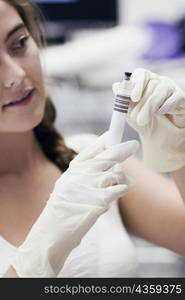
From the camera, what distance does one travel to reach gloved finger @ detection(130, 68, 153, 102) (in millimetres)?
898

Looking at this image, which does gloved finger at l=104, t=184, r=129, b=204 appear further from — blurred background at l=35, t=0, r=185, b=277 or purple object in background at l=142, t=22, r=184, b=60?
purple object in background at l=142, t=22, r=184, b=60

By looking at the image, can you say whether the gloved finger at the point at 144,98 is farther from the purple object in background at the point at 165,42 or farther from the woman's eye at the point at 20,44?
the purple object in background at the point at 165,42

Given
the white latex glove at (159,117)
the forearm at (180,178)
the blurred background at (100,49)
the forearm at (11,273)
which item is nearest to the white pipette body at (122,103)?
the white latex glove at (159,117)

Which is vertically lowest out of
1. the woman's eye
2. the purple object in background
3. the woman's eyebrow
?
the purple object in background

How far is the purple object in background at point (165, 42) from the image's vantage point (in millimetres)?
1964

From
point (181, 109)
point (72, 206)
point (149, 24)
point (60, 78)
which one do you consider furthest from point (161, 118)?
point (149, 24)

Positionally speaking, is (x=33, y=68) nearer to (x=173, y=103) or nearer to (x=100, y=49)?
(x=173, y=103)

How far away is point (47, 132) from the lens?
1267 mm

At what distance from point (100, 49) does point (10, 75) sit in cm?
84

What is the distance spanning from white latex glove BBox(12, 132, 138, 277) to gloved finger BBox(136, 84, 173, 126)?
0.05 meters

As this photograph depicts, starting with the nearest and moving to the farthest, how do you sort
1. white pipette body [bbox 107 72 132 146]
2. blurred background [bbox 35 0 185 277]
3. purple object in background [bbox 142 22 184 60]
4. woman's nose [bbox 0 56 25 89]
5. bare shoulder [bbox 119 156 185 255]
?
white pipette body [bbox 107 72 132 146]
woman's nose [bbox 0 56 25 89]
bare shoulder [bbox 119 156 185 255]
blurred background [bbox 35 0 185 277]
purple object in background [bbox 142 22 184 60]

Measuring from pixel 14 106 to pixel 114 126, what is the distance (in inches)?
9.5

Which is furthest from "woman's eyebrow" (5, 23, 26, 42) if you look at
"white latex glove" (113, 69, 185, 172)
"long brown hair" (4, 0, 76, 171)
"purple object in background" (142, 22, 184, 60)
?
"purple object in background" (142, 22, 184, 60)

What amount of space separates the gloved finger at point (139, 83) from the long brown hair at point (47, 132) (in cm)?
36
